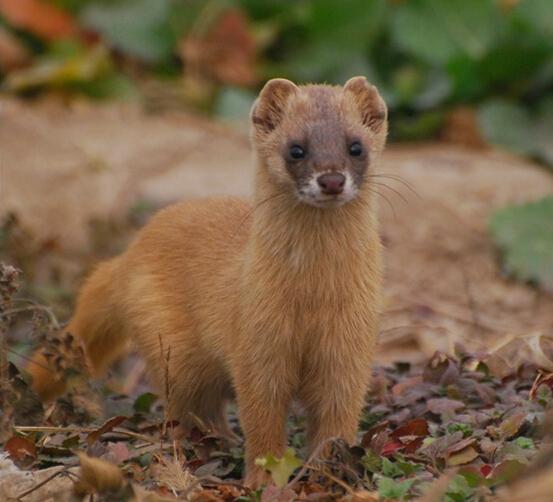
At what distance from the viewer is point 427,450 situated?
4.97m

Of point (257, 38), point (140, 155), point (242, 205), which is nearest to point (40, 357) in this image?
point (242, 205)

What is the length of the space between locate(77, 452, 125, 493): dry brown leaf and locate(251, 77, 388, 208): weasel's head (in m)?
1.34

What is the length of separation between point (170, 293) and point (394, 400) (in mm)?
1133

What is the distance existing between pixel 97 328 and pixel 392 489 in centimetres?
252

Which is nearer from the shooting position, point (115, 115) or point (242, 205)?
point (242, 205)

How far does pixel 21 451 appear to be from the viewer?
16.8 feet

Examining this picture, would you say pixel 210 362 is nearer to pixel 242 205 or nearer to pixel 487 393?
pixel 242 205

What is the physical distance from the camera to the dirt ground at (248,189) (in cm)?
898

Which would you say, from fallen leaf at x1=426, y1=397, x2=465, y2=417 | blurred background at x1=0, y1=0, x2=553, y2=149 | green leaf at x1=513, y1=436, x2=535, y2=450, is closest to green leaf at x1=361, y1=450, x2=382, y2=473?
green leaf at x1=513, y1=436, x2=535, y2=450

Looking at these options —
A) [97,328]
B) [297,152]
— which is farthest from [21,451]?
[297,152]

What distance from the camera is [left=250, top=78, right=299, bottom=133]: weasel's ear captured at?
17.7ft

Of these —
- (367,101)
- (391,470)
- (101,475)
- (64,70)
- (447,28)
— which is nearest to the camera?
(101,475)

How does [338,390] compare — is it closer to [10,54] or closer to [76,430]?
[76,430]

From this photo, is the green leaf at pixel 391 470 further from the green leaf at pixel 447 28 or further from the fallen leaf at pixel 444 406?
the green leaf at pixel 447 28
